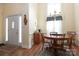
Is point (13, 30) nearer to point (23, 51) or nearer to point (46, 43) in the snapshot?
point (23, 51)

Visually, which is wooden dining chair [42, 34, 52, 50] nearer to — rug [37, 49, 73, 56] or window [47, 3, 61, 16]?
rug [37, 49, 73, 56]

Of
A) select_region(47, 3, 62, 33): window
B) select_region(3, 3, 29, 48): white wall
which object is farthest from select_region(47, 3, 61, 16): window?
select_region(3, 3, 29, 48): white wall

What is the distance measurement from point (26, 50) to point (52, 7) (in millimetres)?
867

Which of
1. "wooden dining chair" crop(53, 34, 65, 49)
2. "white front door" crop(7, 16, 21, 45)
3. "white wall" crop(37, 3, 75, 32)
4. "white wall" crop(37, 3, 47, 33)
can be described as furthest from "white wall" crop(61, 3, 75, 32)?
"white front door" crop(7, 16, 21, 45)

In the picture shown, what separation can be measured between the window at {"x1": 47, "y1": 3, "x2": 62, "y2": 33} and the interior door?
0.55 metres

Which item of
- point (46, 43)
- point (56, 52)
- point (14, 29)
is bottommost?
point (56, 52)

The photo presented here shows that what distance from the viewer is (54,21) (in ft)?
6.29

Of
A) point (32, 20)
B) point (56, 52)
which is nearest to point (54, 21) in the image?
point (32, 20)

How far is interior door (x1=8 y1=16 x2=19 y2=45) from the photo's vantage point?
6.26ft

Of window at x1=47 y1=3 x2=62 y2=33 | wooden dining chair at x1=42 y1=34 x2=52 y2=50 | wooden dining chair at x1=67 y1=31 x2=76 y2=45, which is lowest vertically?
wooden dining chair at x1=42 y1=34 x2=52 y2=50

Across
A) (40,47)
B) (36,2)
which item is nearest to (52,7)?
(36,2)

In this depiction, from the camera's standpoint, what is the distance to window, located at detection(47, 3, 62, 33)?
6.25 feet

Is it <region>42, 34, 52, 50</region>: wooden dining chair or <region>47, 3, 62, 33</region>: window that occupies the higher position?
<region>47, 3, 62, 33</region>: window

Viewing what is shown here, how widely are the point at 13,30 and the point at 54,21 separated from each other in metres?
0.72
